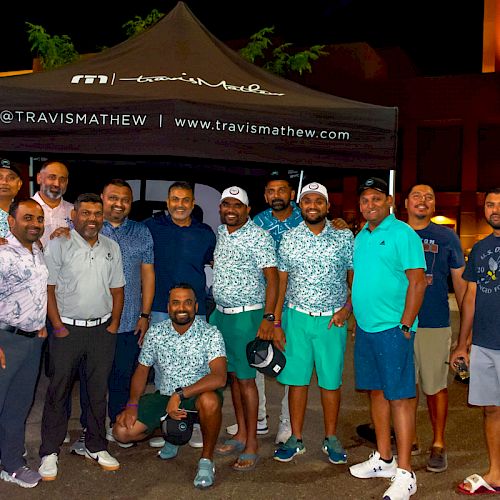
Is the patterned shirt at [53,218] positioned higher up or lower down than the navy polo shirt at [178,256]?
higher up

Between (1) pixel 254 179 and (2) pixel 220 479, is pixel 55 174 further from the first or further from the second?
(1) pixel 254 179

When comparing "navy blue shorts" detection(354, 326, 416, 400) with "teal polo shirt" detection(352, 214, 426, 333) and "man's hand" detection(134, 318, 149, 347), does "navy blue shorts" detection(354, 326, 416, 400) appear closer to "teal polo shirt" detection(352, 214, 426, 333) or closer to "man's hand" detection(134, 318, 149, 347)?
"teal polo shirt" detection(352, 214, 426, 333)

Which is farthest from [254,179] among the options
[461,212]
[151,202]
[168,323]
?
[461,212]

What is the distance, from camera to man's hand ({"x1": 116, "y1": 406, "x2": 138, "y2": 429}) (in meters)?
4.67

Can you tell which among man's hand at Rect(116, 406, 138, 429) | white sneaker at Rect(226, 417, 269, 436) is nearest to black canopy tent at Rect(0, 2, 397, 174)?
man's hand at Rect(116, 406, 138, 429)

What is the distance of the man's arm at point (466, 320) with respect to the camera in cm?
450

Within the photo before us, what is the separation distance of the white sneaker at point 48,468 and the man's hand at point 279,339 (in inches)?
72.2

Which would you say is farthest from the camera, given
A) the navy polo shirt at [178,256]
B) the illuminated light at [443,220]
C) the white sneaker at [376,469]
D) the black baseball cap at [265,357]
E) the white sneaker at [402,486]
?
the illuminated light at [443,220]

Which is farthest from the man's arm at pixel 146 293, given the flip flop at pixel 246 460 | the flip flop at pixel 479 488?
the flip flop at pixel 479 488

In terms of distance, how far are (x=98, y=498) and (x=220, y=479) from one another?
0.87 m

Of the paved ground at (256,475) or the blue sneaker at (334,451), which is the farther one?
the blue sneaker at (334,451)

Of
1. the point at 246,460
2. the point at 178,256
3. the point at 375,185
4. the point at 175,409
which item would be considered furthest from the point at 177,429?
the point at 375,185

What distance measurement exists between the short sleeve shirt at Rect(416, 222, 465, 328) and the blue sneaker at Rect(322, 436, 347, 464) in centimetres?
116

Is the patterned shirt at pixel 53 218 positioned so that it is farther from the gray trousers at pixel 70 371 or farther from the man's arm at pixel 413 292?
the man's arm at pixel 413 292
